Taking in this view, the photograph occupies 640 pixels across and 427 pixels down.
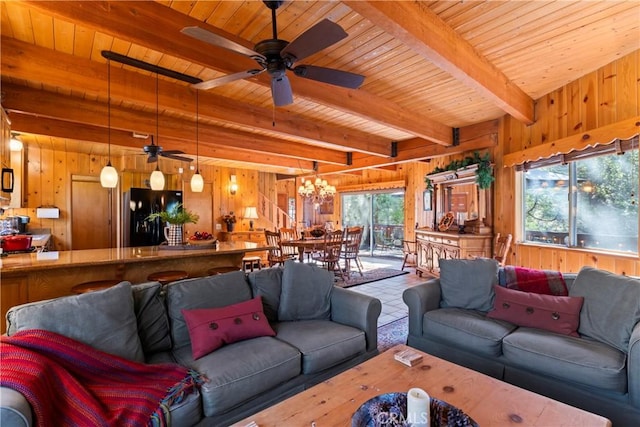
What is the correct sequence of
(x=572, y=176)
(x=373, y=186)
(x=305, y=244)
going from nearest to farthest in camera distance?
(x=572, y=176) < (x=305, y=244) < (x=373, y=186)

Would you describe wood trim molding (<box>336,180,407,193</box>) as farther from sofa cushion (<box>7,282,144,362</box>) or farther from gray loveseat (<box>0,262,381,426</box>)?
sofa cushion (<box>7,282,144,362</box>)

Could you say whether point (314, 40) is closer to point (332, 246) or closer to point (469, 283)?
point (469, 283)

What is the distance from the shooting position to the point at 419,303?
2826 millimetres

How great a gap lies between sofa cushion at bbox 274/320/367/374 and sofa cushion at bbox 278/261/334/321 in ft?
0.35

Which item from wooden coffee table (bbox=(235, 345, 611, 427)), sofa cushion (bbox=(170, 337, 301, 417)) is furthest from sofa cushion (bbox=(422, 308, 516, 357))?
sofa cushion (bbox=(170, 337, 301, 417))

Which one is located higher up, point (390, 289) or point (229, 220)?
point (229, 220)

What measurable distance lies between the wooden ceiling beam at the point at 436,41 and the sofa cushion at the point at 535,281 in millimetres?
1780

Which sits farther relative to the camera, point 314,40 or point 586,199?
point 586,199

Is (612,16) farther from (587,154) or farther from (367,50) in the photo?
(367,50)

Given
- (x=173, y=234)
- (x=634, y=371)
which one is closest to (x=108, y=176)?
(x=173, y=234)

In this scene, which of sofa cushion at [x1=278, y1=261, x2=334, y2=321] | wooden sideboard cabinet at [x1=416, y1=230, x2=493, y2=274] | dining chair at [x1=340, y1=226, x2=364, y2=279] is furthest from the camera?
dining chair at [x1=340, y1=226, x2=364, y2=279]

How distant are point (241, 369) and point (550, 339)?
6.87 ft

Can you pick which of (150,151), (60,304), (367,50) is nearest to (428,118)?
(367,50)

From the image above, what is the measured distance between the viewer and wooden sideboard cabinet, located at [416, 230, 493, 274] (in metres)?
5.04
